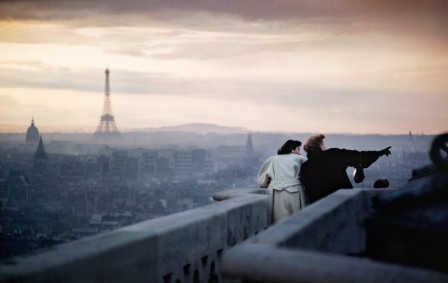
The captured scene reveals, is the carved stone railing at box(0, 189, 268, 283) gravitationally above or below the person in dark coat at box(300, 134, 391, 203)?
below

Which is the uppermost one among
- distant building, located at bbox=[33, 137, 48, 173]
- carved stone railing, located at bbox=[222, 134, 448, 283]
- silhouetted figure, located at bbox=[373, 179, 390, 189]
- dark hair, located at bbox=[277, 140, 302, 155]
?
dark hair, located at bbox=[277, 140, 302, 155]

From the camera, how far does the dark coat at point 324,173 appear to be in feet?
24.1

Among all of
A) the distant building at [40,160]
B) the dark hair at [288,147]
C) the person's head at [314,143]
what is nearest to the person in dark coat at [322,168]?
the person's head at [314,143]

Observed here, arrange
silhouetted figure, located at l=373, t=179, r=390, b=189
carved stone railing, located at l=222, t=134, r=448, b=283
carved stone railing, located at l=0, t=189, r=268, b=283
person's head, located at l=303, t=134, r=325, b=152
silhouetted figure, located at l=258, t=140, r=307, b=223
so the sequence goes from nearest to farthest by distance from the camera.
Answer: carved stone railing, located at l=222, t=134, r=448, b=283 < carved stone railing, located at l=0, t=189, r=268, b=283 < silhouetted figure, located at l=258, t=140, r=307, b=223 < person's head, located at l=303, t=134, r=325, b=152 < silhouetted figure, located at l=373, t=179, r=390, b=189

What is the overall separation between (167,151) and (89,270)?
625 feet

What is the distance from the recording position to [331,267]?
273cm

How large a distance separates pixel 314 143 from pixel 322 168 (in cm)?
31

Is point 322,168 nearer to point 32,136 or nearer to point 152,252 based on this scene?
point 152,252

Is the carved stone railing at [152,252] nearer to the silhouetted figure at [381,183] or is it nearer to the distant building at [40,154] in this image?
the silhouetted figure at [381,183]

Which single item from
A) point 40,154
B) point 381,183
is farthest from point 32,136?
point 381,183

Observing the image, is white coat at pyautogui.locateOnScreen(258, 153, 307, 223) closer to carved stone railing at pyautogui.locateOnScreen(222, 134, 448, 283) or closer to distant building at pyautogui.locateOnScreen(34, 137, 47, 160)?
carved stone railing at pyautogui.locateOnScreen(222, 134, 448, 283)

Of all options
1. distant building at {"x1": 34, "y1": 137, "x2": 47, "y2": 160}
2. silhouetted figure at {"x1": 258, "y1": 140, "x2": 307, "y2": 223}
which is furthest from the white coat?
distant building at {"x1": 34, "y1": 137, "x2": 47, "y2": 160}

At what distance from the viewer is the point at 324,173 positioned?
7.37 m

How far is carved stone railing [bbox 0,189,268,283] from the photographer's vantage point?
312cm
